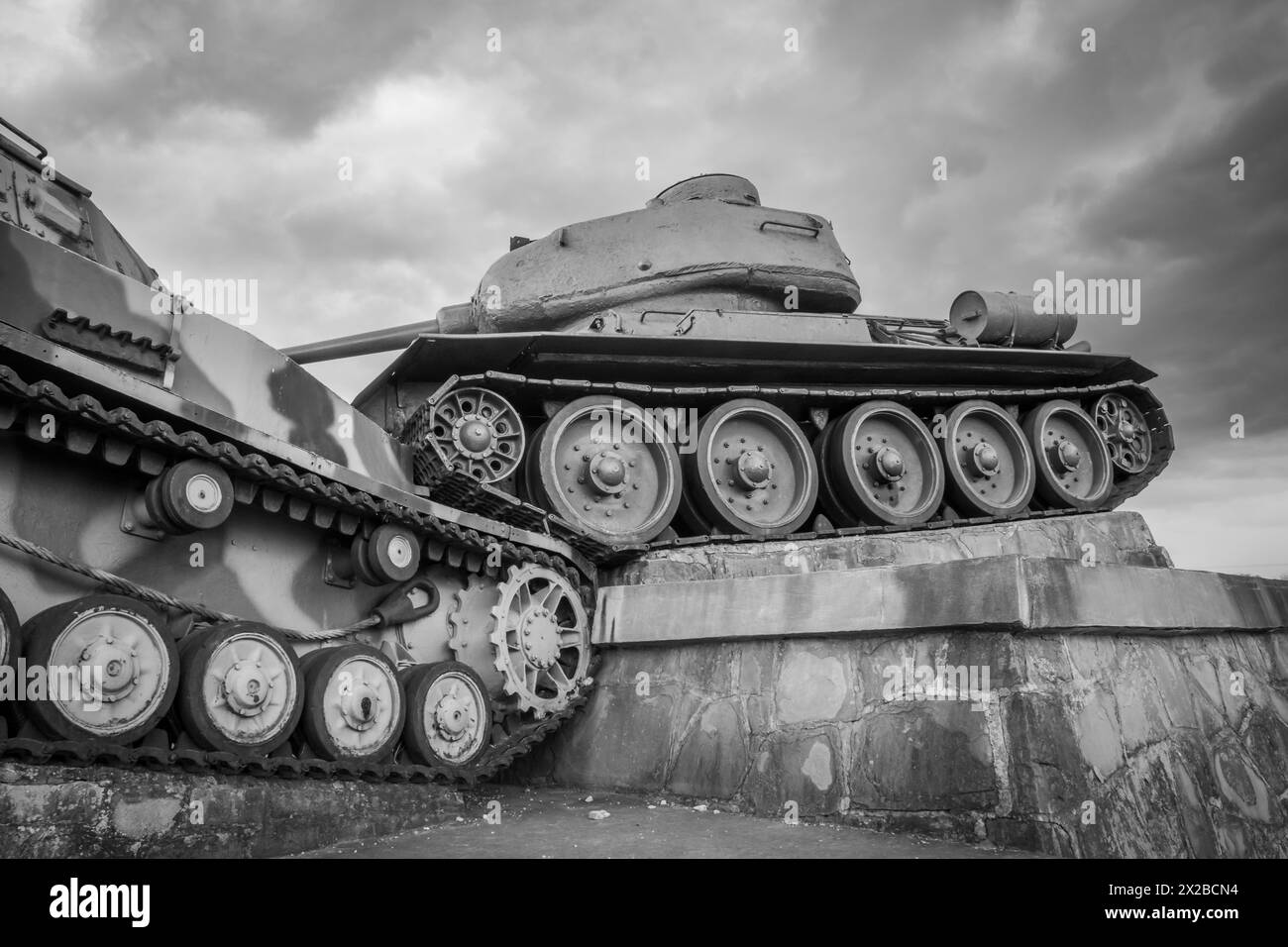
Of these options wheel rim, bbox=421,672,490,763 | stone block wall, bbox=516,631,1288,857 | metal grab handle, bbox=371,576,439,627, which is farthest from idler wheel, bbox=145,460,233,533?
stone block wall, bbox=516,631,1288,857

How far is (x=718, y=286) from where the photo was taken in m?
9.50

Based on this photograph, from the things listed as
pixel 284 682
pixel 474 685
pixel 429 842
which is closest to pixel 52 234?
pixel 284 682

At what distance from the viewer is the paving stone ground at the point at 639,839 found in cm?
464

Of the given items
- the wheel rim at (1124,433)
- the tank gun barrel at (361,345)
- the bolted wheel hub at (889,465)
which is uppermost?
the tank gun barrel at (361,345)

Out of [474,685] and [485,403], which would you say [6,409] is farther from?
[485,403]

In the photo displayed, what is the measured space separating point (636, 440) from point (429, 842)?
161 inches

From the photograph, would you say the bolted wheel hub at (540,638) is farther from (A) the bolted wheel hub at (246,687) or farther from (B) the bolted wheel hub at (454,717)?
(A) the bolted wheel hub at (246,687)

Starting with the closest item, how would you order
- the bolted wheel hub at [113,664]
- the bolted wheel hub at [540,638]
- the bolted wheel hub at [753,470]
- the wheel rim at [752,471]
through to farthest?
1. the bolted wheel hub at [113,664]
2. the bolted wheel hub at [540,638]
3. the wheel rim at [752,471]
4. the bolted wheel hub at [753,470]

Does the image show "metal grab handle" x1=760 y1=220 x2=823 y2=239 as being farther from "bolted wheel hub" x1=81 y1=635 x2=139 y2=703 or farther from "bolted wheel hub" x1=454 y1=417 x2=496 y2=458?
"bolted wheel hub" x1=81 y1=635 x2=139 y2=703

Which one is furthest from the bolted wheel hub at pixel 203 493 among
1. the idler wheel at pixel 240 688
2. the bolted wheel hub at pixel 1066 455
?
the bolted wheel hub at pixel 1066 455

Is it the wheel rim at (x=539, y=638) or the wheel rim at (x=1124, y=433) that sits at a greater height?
the wheel rim at (x=1124, y=433)

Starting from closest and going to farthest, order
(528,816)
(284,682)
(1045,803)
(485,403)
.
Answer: (1045,803), (284,682), (528,816), (485,403)

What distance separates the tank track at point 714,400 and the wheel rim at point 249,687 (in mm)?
2011

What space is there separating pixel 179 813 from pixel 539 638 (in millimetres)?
2726
